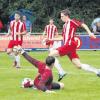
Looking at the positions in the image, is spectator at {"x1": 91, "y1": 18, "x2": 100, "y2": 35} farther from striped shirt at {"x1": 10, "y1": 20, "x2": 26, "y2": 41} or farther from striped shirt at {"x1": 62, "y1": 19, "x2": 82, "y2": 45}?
striped shirt at {"x1": 62, "y1": 19, "x2": 82, "y2": 45}

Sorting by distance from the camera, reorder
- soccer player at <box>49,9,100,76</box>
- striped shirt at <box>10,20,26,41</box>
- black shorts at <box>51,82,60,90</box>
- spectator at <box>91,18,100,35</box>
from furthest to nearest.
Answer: spectator at <box>91,18,100,35</box> < striped shirt at <box>10,20,26,41</box> < soccer player at <box>49,9,100,76</box> < black shorts at <box>51,82,60,90</box>

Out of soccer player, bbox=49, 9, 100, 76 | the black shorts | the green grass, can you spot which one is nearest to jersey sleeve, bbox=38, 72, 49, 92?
the green grass

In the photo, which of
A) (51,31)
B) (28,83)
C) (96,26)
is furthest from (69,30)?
(96,26)

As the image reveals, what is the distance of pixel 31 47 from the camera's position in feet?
108

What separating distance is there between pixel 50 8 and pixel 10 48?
25562 mm

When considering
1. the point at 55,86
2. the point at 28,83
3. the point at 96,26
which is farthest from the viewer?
the point at 96,26

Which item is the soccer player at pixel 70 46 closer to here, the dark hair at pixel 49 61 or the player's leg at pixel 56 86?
the player's leg at pixel 56 86

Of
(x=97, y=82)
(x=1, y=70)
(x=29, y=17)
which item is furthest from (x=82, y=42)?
(x=97, y=82)

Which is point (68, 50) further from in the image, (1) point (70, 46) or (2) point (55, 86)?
(2) point (55, 86)

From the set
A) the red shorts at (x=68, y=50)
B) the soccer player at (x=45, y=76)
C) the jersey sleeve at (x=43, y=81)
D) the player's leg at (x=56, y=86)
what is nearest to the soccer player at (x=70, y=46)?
the red shorts at (x=68, y=50)

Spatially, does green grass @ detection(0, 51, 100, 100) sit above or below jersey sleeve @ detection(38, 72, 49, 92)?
below

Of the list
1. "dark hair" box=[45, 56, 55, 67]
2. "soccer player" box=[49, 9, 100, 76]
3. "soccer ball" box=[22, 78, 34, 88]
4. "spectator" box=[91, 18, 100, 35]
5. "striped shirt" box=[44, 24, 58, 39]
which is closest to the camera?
"dark hair" box=[45, 56, 55, 67]

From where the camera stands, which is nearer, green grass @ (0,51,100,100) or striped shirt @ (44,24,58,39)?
green grass @ (0,51,100,100)

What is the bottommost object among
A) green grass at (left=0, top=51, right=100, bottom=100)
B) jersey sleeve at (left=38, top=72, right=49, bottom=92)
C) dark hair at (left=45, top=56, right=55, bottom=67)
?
green grass at (left=0, top=51, right=100, bottom=100)
